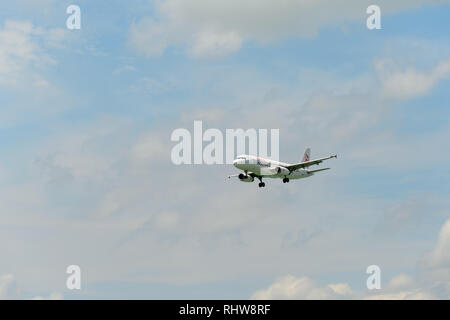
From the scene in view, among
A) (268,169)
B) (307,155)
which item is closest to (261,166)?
(268,169)

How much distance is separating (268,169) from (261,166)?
2492mm

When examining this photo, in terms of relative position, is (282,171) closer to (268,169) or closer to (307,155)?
(268,169)

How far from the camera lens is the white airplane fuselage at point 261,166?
138 meters

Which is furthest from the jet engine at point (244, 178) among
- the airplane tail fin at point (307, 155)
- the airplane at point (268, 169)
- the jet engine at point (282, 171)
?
the airplane tail fin at point (307, 155)

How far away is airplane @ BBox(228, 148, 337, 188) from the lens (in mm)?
138250

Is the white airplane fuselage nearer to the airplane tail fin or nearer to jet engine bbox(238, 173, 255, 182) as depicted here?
jet engine bbox(238, 173, 255, 182)

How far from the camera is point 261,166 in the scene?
140625 mm
